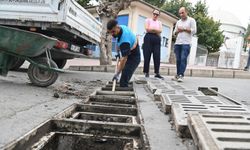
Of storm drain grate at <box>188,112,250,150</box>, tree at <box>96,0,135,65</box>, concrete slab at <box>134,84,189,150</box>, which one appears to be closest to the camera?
storm drain grate at <box>188,112,250,150</box>

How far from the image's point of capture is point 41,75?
559 centimetres

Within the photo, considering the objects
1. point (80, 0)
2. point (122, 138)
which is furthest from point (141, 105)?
point (80, 0)

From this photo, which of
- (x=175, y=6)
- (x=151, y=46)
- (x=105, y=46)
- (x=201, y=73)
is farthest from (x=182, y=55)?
(x=175, y=6)

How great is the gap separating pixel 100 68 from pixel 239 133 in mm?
9770

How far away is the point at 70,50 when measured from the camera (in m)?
8.12

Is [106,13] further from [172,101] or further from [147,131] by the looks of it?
[147,131]

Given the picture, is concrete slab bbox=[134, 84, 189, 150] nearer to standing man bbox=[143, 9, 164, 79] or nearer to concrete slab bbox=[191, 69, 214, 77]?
standing man bbox=[143, 9, 164, 79]

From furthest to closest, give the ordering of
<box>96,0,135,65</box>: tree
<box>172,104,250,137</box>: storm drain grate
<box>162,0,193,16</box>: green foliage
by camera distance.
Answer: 1. <box>162,0,193,16</box>: green foliage
2. <box>96,0,135,65</box>: tree
3. <box>172,104,250,137</box>: storm drain grate

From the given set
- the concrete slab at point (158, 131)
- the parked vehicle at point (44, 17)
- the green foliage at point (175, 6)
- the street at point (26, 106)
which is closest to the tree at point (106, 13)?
the parked vehicle at point (44, 17)

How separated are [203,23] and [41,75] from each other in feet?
97.8

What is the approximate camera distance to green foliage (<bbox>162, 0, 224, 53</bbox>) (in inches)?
1321

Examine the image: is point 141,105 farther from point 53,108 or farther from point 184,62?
point 184,62

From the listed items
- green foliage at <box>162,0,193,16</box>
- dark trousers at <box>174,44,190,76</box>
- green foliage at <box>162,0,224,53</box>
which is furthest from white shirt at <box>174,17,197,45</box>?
green foliage at <box>162,0,193,16</box>

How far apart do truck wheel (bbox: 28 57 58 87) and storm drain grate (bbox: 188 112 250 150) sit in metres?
3.50
